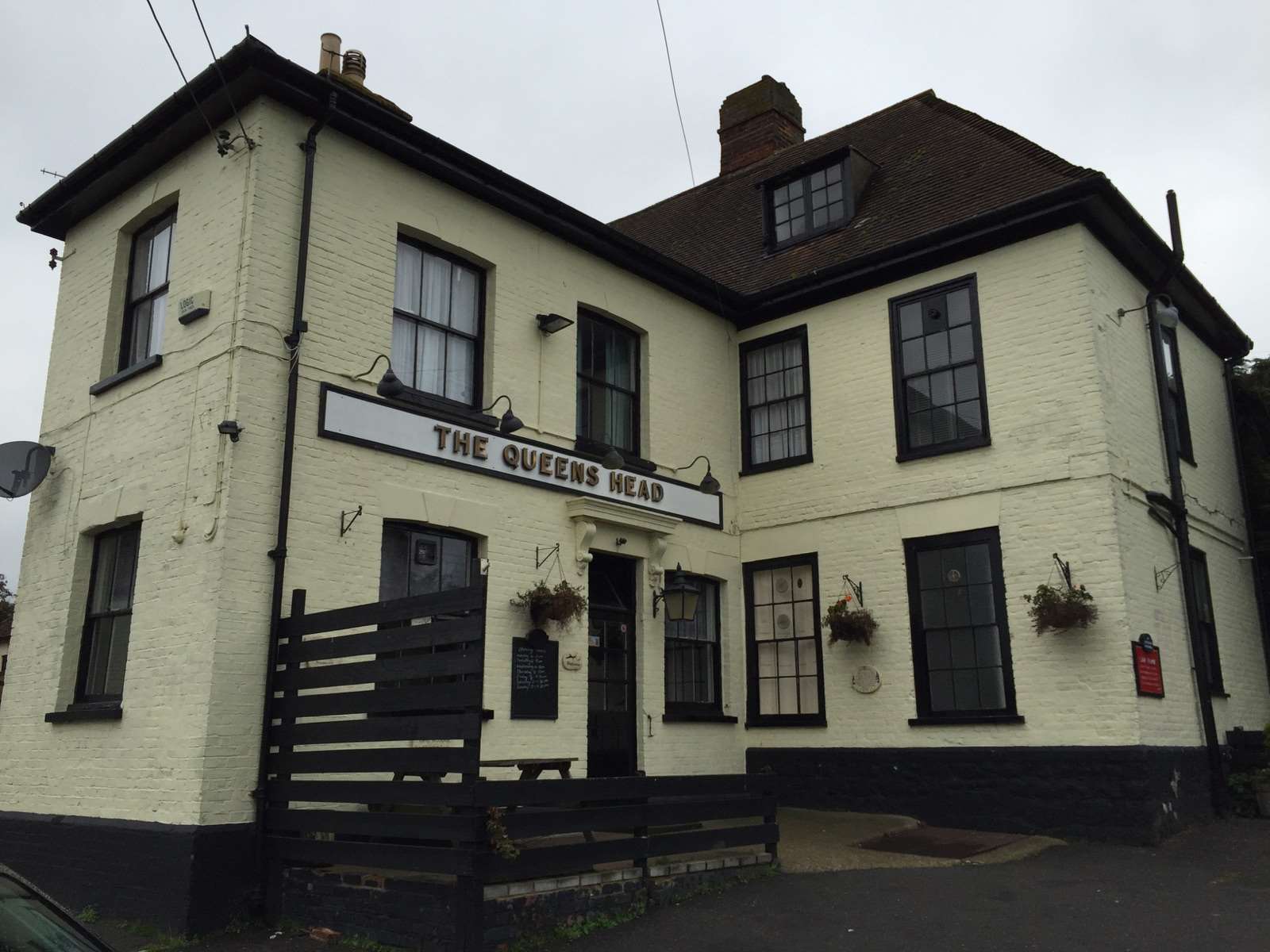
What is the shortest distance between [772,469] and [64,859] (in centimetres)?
901

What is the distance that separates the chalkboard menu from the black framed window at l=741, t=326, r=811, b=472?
4.55 metres

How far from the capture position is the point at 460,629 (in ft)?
23.6

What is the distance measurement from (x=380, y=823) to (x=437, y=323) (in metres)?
5.43

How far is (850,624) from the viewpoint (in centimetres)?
1272

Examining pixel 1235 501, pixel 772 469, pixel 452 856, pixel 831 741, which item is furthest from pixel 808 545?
pixel 452 856

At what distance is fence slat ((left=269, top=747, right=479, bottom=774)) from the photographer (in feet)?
23.2

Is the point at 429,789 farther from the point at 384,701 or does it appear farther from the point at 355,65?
the point at 355,65

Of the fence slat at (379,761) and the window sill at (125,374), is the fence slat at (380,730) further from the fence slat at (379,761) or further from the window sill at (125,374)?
the window sill at (125,374)

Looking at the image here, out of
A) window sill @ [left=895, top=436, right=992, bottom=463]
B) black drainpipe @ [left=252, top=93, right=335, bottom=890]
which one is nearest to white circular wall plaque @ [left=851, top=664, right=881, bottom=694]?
window sill @ [left=895, top=436, right=992, bottom=463]

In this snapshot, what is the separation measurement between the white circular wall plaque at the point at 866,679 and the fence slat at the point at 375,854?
21.8 feet

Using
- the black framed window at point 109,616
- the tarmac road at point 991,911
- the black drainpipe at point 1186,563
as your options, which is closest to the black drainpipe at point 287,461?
the black framed window at point 109,616

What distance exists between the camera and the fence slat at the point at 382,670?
713 cm

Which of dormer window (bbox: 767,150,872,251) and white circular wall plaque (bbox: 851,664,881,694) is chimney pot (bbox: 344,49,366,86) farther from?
white circular wall plaque (bbox: 851,664,881,694)

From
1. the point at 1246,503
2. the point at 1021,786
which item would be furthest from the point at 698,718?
the point at 1246,503
